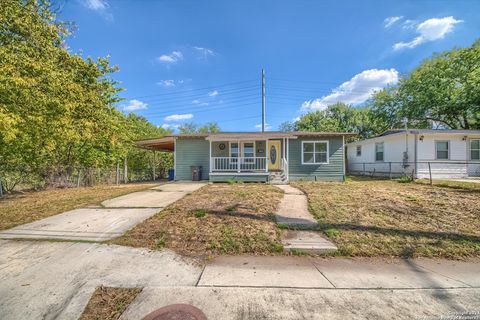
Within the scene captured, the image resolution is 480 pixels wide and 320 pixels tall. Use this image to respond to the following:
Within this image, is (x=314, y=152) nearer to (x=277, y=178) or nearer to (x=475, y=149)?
(x=277, y=178)

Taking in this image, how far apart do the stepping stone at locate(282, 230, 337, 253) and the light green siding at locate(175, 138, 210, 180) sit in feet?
31.4

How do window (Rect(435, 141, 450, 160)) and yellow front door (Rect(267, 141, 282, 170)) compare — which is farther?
window (Rect(435, 141, 450, 160))

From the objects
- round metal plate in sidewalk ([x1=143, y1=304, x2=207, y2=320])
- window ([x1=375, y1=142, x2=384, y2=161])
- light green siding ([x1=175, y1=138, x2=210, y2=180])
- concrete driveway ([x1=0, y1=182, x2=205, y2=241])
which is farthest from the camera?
window ([x1=375, y1=142, x2=384, y2=161])

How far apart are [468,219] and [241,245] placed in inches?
195

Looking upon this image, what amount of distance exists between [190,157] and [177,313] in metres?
11.4

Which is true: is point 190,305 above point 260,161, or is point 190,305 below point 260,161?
below

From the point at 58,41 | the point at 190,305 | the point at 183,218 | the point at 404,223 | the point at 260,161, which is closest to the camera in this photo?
the point at 190,305

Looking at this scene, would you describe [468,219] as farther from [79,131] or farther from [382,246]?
[79,131]

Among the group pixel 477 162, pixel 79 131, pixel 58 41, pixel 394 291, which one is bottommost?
pixel 394 291

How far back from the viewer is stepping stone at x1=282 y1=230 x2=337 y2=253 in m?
3.36

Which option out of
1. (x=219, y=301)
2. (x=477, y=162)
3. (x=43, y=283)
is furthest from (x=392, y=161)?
(x=43, y=283)

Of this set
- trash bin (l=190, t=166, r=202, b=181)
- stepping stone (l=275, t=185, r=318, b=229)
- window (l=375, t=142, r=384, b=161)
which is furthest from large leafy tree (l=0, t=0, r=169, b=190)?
window (l=375, t=142, r=384, b=161)

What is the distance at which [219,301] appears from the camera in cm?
217

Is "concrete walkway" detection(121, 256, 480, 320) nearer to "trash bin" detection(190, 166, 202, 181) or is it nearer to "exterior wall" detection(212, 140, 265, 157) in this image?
"trash bin" detection(190, 166, 202, 181)
